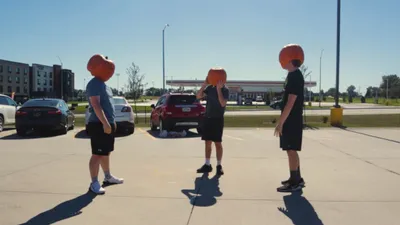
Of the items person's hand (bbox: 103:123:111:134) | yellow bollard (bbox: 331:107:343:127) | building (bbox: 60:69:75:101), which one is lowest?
yellow bollard (bbox: 331:107:343:127)

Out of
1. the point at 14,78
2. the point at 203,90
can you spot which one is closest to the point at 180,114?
the point at 203,90

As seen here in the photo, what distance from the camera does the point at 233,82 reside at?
91.2 meters

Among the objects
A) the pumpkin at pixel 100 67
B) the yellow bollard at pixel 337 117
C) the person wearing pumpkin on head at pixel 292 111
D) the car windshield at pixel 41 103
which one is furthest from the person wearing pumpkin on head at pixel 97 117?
the yellow bollard at pixel 337 117

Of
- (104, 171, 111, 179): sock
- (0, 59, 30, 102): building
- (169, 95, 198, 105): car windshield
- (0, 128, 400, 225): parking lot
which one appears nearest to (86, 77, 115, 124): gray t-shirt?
(104, 171, 111, 179): sock

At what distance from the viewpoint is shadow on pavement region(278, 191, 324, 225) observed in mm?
4160

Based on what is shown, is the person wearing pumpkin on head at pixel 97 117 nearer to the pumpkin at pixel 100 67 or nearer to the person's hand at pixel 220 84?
the pumpkin at pixel 100 67

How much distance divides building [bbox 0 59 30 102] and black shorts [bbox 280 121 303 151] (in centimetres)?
10259

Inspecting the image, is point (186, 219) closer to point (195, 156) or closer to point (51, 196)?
point (51, 196)

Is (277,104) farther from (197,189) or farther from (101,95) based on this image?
(101,95)

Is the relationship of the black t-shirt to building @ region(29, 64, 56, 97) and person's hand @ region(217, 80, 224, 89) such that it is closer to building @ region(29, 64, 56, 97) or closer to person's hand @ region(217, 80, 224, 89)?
person's hand @ region(217, 80, 224, 89)

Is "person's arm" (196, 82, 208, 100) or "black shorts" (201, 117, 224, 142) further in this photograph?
"person's arm" (196, 82, 208, 100)

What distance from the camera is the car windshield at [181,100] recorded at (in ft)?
44.1

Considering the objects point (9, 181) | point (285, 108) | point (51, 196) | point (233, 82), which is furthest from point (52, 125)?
point (233, 82)

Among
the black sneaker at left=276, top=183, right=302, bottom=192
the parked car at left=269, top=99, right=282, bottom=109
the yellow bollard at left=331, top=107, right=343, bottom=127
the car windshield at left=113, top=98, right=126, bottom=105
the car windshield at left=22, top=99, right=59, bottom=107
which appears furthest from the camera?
the yellow bollard at left=331, top=107, right=343, bottom=127
